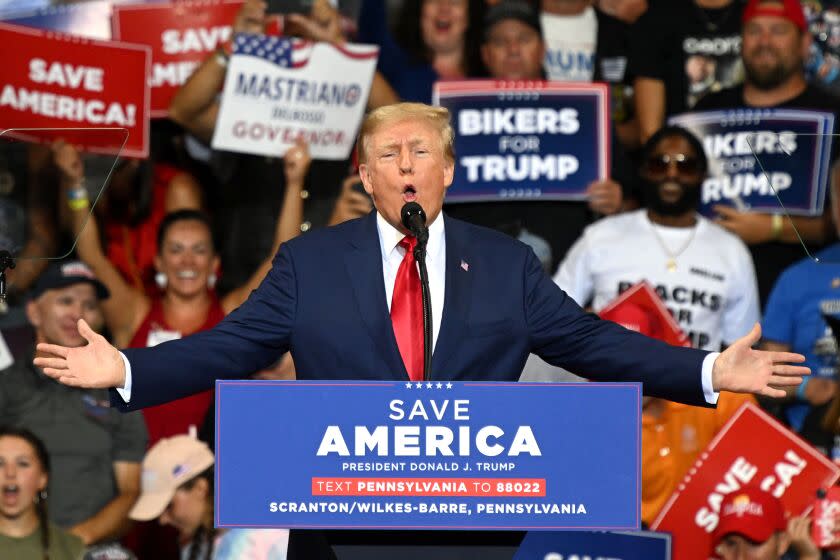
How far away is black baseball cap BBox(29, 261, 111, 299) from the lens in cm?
641

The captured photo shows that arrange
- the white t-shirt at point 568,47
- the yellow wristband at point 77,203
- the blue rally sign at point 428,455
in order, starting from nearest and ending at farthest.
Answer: the blue rally sign at point 428,455
the yellow wristband at point 77,203
the white t-shirt at point 568,47

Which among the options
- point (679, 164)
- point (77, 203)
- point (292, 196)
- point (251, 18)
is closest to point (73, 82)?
point (251, 18)

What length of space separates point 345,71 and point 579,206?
109 cm

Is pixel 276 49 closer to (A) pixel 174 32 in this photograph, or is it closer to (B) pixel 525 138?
(A) pixel 174 32

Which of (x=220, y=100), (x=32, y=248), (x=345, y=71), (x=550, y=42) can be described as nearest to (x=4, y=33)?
(x=220, y=100)

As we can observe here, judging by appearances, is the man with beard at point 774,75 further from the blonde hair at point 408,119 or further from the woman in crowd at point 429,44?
the blonde hair at point 408,119

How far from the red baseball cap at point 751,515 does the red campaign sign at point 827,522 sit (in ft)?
0.37

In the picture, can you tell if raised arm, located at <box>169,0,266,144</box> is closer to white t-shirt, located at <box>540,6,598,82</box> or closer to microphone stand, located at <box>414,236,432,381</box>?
white t-shirt, located at <box>540,6,598,82</box>

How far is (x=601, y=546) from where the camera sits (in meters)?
5.38

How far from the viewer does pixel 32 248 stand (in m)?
3.89

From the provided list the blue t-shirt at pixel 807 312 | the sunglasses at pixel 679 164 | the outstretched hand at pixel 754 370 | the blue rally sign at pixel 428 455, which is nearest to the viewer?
the blue rally sign at pixel 428 455

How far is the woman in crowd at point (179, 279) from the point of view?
6.41 meters

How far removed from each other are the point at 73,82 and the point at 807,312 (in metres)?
3.02

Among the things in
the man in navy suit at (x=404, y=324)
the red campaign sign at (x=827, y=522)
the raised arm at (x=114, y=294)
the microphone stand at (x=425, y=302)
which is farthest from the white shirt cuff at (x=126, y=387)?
the raised arm at (x=114, y=294)
